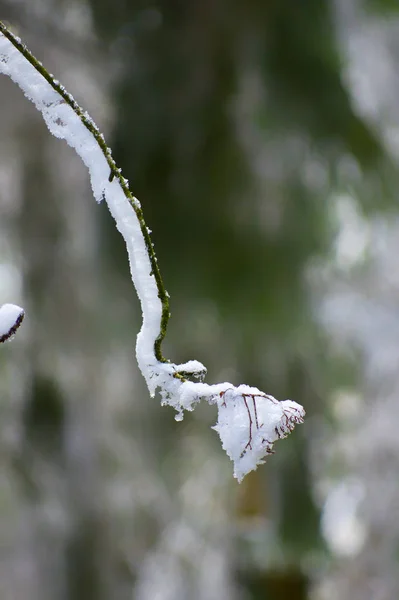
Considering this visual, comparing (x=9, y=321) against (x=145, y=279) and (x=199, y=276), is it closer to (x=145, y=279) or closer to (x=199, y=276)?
(x=145, y=279)

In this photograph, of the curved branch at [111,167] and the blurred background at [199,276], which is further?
the blurred background at [199,276]

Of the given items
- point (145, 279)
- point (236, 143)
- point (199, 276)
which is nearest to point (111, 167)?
point (145, 279)

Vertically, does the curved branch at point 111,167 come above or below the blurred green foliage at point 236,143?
below

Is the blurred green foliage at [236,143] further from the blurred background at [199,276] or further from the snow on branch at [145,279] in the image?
the snow on branch at [145,279]

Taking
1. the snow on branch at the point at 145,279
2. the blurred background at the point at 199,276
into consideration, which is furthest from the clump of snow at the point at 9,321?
→ the blurred background at the point at 199,276

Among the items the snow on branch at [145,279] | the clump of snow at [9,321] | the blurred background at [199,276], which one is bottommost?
the clump of snow at [9,321]

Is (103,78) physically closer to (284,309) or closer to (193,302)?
(193,302)

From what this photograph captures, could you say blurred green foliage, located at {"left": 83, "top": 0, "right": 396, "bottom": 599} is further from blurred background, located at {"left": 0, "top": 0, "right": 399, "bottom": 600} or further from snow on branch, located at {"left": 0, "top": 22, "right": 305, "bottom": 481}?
snow on branch, located at {"left": 0, "top": 22, "right": 305, "bottom": 481}
